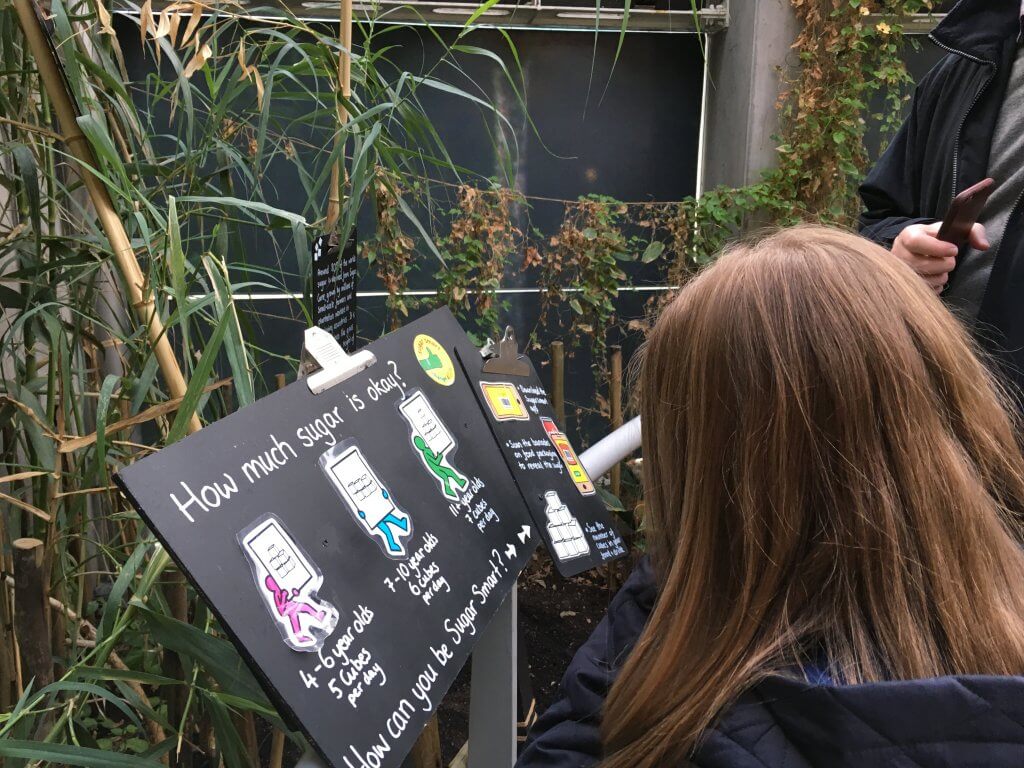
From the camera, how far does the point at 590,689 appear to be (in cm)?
93

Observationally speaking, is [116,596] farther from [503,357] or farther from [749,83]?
[749,83]

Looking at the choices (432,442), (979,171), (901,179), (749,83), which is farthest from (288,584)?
(749,83)

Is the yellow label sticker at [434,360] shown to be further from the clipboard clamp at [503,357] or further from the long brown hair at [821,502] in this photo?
the long brown hair at [821,502]

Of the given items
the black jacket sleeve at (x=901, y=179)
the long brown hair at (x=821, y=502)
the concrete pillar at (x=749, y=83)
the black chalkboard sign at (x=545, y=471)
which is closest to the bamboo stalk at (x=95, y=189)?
the black chalkboard sign at (x=545, y=471)

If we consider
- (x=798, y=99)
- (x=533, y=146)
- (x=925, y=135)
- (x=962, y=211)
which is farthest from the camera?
(x=533, y=146)

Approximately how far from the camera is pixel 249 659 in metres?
0.74

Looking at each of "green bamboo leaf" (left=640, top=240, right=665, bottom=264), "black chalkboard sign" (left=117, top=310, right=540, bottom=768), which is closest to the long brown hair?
"black chalkboard sign" (left=117, top=310, right=540, bottom=768)

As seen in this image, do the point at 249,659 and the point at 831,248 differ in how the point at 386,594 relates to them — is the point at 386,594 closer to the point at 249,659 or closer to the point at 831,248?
the point at 249,659

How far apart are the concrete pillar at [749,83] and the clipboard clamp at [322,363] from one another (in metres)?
3.07

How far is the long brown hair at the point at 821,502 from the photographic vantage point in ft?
2.46

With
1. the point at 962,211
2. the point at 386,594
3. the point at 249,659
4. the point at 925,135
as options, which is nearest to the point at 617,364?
the point at 925,135

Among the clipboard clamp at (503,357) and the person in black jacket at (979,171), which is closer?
the clipboard clamp at (503,357)

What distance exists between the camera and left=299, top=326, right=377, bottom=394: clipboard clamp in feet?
3.18

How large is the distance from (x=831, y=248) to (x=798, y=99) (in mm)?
3059
